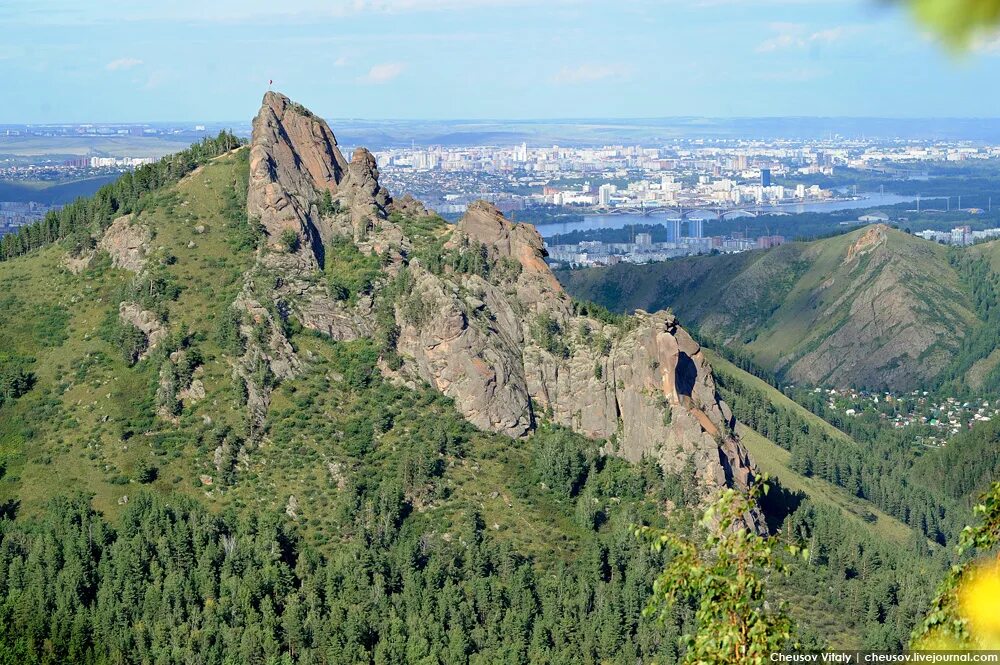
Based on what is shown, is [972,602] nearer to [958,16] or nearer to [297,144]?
[958,16]

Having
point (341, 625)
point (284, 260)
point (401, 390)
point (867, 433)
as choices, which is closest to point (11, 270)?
point (284, 260)

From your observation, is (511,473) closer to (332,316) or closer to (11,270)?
(332,316)

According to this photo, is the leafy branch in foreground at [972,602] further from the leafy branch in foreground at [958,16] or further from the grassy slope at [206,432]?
the grassy slope at [206,432]

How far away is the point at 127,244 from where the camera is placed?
10212 centimetres

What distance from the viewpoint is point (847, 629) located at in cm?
8175

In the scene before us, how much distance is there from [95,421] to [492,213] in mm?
34660

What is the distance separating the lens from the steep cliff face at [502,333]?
91.1 meters

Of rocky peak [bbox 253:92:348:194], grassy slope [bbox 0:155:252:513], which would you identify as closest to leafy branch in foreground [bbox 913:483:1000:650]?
grassy slope [bbox 0:155:252:513]

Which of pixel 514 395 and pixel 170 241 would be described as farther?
pixel 170 241

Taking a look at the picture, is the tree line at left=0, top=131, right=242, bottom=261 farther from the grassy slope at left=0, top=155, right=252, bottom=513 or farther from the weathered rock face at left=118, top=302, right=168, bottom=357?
the weathered rock face at left=118, top=302, right=168, bottom=357

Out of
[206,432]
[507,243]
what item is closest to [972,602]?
[206,432]

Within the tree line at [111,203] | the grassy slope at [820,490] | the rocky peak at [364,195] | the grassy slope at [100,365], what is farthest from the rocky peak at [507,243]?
the tree line at [111,203]

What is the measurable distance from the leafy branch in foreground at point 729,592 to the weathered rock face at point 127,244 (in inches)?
3235

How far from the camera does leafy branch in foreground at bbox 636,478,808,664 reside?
22.9m
